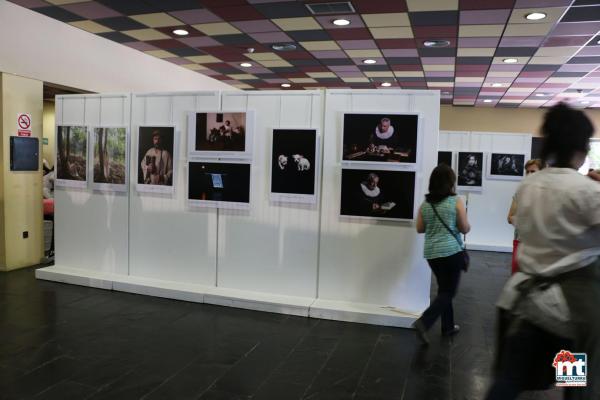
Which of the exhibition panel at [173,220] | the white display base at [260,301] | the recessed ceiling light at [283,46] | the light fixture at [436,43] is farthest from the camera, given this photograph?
the recessed ceiling light at [283,46]

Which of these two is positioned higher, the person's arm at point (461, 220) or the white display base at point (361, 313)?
the person's arm at point (461, 220)

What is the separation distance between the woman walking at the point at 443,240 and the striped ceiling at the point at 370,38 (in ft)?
9.91

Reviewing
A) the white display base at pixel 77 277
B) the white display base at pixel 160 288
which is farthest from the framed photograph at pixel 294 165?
the white display base at pixel 77 277

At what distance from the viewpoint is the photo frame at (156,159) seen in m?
5.07

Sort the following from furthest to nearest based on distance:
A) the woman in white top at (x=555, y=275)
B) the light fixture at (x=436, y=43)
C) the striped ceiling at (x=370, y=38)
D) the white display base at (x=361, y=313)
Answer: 1. the light fixture at (x=436, y=43)
2. the striped ceiling at (x=370, y=38)
3. the white display base at (x=361, y=313)
4. the woman in white top at (x=555, y=275)

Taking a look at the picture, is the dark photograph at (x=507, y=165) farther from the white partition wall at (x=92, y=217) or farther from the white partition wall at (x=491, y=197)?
the white partition wall at (x=92, y=217)

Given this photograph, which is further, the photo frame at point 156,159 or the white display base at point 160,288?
the photo frame at point 156,159

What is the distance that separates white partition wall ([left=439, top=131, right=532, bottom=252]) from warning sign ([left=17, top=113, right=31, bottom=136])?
6776mm

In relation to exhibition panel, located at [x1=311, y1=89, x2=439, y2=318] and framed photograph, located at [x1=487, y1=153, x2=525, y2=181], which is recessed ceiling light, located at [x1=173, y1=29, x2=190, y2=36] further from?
framed photograph, located at [x1=487, y1=153, x2=525, y2=181]

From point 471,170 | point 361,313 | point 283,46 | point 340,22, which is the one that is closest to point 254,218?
point 361,313

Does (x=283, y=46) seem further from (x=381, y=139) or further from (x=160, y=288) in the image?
(x=160, y=288)

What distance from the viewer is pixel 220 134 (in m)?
4.86

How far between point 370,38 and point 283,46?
158cm

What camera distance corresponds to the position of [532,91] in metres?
11.7
